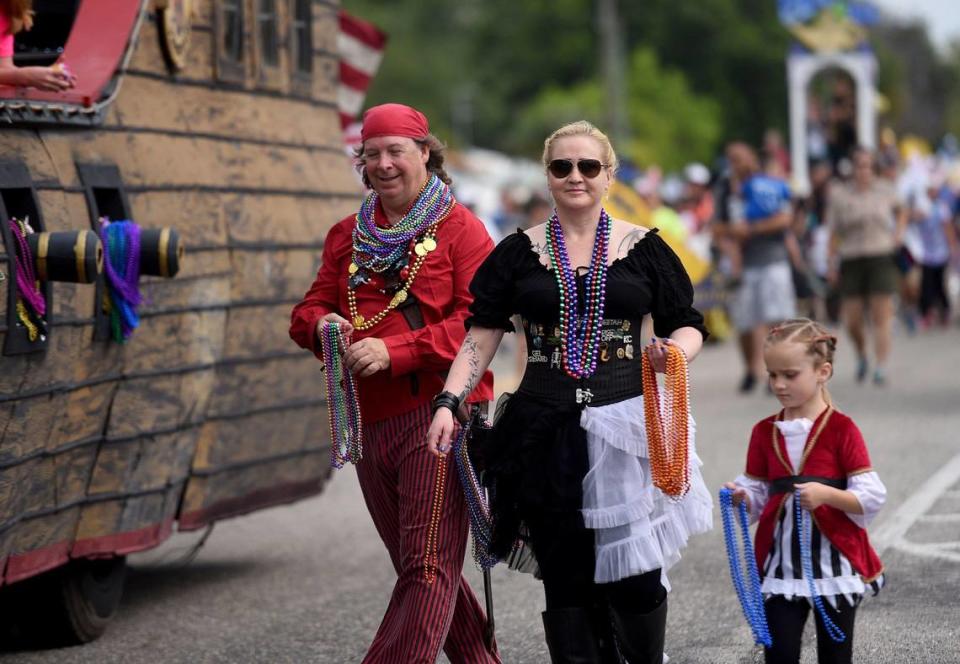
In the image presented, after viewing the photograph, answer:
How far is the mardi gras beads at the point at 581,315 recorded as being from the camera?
16.8 ft

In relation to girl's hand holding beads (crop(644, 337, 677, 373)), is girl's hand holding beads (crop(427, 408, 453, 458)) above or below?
below

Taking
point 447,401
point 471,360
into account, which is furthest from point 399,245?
point 447,401

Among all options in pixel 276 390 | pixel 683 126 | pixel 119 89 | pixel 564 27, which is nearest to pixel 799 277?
pixel 276 390

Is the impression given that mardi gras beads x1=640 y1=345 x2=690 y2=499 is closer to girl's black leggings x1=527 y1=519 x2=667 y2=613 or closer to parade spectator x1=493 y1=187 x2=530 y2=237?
girl's black leggings x1=527 y1=519 x2=667 y2=613

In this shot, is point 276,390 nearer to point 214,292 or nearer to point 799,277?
point 214,292

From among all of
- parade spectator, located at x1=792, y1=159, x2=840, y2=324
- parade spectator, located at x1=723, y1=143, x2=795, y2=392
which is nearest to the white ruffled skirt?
parade spectator, located at x1=723, y1=143, x2=795, y2=392

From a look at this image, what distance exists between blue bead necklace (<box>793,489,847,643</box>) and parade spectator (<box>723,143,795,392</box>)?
927 cm

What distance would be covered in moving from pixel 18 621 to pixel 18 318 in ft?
5.58

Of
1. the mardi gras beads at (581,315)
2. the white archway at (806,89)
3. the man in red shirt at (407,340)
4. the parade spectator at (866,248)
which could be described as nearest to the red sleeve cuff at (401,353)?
the man in red shirt at (407,340)

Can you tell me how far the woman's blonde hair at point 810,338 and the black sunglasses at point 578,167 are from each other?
0.66 metres

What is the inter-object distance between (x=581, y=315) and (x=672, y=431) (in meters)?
0.40

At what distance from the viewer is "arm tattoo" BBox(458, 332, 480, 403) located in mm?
5297

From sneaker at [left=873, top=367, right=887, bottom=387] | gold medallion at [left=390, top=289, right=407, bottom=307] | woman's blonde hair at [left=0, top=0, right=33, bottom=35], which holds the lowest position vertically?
sneaker at [left=873, top=367, right=887, bottom=387]

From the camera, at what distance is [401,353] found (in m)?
5.43
